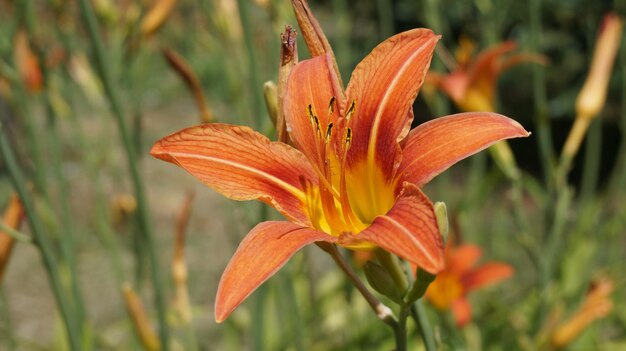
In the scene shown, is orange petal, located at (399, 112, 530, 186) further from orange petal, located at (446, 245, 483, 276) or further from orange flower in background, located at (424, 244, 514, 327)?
orange petal, located at (446, 245, 483, 276)

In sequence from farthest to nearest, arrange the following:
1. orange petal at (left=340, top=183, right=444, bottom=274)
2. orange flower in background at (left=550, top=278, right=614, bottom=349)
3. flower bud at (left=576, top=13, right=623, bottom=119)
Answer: flower bud at (left=576, top=13, right=623, bottom=119), orange flower in background at (left=550, top=278, right=614, bottom=349), orange petal at (left=340, top=183, right=444, bottom=274)

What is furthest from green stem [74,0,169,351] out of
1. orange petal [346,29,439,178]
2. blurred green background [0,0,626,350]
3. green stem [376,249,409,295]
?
green stem [376,249,409,295]

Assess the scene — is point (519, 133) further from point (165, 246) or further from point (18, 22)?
point (165, 246)

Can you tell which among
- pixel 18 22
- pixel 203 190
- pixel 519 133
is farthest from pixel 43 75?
pixel 203 190

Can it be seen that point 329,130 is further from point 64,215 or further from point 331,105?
point 64,215

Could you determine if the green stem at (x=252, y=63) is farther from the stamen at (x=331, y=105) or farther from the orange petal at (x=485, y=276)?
the orange petal at (x=485, y=276)

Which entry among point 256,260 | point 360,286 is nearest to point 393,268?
point 360,286
